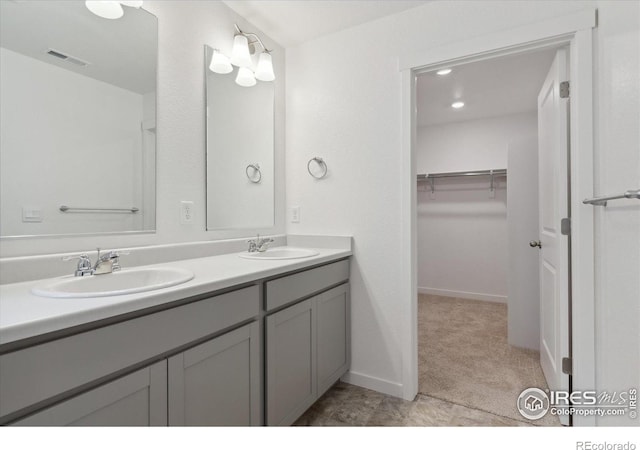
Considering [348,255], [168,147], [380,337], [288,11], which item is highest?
[288,11]

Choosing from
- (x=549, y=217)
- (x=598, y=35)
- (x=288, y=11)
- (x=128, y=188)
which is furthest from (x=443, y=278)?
(x=128, y=188)

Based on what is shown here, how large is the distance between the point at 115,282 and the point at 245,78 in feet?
4.78

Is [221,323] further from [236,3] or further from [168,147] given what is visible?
[236,3]

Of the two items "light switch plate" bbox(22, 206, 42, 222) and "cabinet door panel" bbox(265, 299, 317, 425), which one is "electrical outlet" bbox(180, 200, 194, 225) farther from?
"cabinet door panel" bbox(265, 299, 317, 425)

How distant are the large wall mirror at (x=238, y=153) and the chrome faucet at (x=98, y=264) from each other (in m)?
0.61

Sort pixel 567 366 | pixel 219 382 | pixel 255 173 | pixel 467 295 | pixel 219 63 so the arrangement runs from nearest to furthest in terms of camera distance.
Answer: pixel 219 382 → pixel 567 366 → pixel 219 63 → pixel 255 173 → pixel 467 295

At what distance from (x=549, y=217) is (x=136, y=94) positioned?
2335 millimetres

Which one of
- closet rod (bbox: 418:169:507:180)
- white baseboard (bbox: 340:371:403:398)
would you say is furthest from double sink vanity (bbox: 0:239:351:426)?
closet rod (bbox: 418:169:507:180)

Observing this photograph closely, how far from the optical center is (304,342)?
1627 mm

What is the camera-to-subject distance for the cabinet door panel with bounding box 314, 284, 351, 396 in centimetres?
178

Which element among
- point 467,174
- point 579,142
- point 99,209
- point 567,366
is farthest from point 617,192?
point 467,174

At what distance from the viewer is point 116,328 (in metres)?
0.87

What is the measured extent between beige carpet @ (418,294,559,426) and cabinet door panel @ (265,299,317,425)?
2.73 ft

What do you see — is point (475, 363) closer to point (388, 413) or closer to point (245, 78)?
point (388, 413)
